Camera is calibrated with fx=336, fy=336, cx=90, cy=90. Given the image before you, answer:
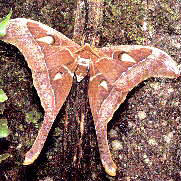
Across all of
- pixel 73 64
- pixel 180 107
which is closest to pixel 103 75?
pixel 73 64

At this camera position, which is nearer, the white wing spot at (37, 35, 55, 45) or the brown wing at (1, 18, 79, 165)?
the brown wing at (1, 18, 79, 165)

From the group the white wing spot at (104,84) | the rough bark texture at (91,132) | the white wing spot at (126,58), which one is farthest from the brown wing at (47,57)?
the white wing spot at (126,58)

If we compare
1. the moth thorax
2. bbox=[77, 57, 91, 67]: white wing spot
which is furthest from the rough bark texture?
bbox=[77, 57, 91, 67]: white wing spot

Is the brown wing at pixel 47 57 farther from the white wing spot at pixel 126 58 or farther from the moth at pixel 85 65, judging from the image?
the white wing spot at pixel 126 58

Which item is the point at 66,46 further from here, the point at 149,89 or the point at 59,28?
the point at 149,89

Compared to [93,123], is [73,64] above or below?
above

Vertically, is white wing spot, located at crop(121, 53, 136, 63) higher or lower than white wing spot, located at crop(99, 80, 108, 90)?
higher

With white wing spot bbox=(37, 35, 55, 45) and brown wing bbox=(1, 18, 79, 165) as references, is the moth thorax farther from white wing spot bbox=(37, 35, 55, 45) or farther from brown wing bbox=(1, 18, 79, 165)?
white wing spot bbox=(37, 35, 55, 45)
